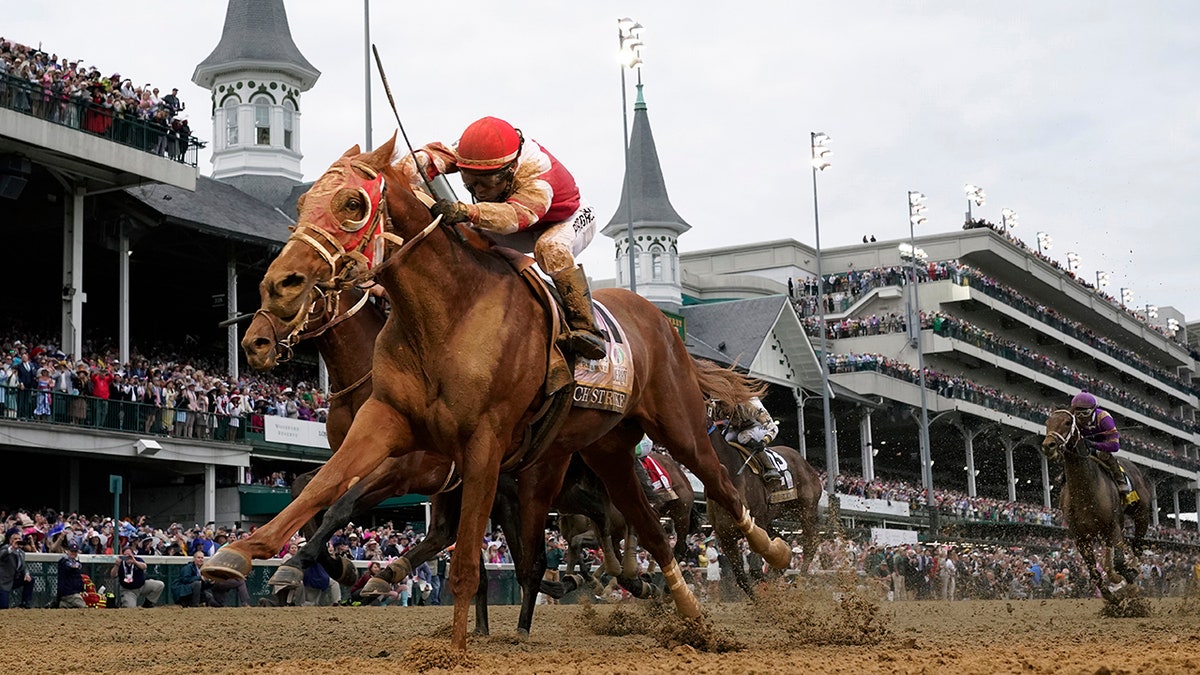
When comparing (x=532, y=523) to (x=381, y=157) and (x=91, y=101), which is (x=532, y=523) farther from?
(x=91, y=101)

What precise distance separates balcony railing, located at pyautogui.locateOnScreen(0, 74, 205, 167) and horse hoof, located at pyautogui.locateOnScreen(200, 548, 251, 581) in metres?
18.9

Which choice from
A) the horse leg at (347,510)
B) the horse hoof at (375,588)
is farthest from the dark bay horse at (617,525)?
the horse hoof at (375,588)

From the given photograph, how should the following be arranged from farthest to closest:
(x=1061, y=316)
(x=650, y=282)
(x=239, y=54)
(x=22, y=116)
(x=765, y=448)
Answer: (x=1061, y=316) < (x=650, y=282) < (x=239, y=54) < (x=22, y=116) < (x=765, y=448)

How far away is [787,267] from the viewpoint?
249 feet

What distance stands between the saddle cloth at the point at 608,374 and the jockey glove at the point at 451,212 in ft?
3.41

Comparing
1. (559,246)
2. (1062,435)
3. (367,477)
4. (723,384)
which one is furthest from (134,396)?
(559,246)

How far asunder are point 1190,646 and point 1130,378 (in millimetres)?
92240

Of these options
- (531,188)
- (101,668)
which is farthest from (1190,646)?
(101,668)

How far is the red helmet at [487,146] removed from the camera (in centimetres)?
755

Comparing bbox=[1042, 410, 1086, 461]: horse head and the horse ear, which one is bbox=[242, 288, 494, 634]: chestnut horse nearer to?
the horse ear

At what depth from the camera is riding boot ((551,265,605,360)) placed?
7.55 meters

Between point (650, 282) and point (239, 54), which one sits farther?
point (650, 282)

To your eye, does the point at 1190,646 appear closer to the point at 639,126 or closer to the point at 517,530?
the point at 517,530

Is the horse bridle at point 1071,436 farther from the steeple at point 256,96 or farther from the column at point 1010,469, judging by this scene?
the column at point 1010,469
